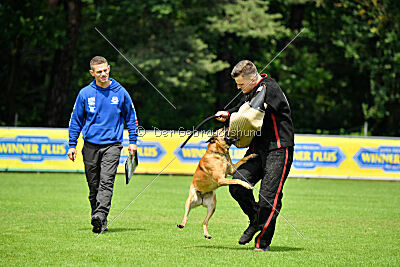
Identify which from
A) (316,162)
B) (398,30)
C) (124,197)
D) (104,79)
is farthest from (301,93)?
(104,79)

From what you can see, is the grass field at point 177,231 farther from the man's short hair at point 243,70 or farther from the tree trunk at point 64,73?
the tree trunk at point 64,73

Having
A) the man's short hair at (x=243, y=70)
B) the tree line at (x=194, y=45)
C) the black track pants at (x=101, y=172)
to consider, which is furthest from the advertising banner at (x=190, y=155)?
the man's short hair at (x=243, y=70)

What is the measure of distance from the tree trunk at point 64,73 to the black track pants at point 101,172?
18705 millimetres

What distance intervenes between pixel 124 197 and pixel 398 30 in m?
19.1

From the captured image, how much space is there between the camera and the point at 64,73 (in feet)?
88.2

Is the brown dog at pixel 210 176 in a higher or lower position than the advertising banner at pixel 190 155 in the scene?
higher

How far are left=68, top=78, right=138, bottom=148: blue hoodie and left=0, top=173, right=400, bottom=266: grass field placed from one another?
1.26 meters

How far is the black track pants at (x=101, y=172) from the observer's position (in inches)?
322

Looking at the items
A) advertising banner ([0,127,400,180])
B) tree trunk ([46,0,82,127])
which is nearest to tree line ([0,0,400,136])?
tree trunk ([46,0,82,127])

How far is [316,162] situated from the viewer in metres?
19.8

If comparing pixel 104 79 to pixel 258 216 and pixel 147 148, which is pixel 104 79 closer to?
pixel 258 216

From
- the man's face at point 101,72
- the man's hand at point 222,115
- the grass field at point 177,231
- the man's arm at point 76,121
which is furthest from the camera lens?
the man's arm at point 76,121

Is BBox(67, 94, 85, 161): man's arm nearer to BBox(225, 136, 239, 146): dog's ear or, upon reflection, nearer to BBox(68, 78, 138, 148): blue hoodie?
BBox(68, 78, 138, 148): blue hoodie

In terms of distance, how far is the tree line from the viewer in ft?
87.8
